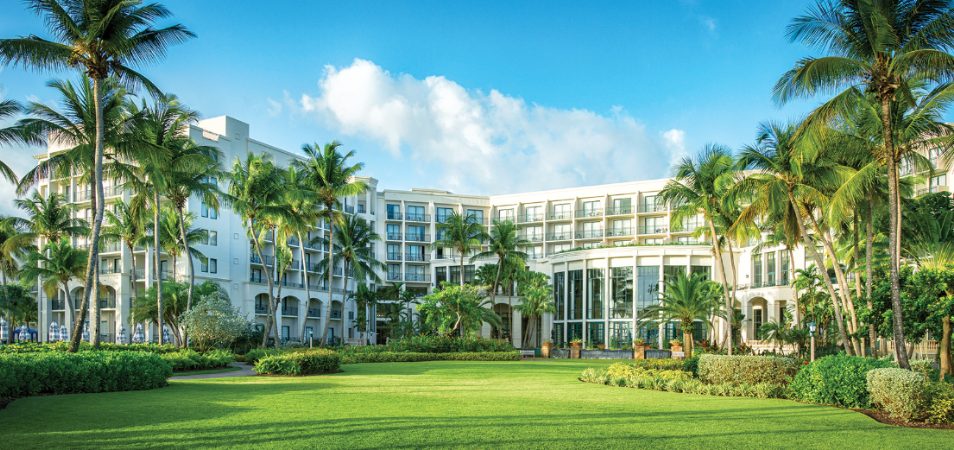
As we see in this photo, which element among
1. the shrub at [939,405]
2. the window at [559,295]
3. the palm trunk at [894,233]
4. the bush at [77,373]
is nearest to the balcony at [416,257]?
the window at [559,295]

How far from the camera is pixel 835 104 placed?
19.4m

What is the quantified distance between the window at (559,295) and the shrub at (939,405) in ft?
172

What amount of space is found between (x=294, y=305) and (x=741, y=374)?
195ft

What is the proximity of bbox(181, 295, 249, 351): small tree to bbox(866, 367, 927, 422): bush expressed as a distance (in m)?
32.2

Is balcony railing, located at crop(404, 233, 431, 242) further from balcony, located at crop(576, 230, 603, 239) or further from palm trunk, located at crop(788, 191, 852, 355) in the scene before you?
palm trunk, located at crop(788, 191, 852, 355)

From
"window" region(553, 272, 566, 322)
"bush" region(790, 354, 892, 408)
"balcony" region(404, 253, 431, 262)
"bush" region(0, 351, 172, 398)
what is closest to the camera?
"bush" region(790, 354, 892, 408)

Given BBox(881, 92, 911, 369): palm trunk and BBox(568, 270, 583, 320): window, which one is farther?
BBox(568, 270, 583, 320): window

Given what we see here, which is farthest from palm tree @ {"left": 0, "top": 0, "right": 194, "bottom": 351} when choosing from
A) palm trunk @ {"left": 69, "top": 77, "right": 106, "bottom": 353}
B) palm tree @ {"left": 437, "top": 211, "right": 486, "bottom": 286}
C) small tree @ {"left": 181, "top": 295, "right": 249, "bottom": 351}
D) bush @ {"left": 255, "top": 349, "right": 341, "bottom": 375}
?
palm tree @ {"left": 437, "top": 211, "right": 486, "bottom": 286}

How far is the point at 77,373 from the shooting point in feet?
61.1

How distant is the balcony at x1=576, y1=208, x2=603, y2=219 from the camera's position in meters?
85.0

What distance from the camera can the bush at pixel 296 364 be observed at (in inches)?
1087

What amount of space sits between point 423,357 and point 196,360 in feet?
49.6

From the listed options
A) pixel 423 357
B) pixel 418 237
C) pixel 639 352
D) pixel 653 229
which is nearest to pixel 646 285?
pixel 639 352

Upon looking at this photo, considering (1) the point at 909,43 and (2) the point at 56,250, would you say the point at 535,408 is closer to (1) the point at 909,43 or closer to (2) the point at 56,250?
(1) the point at 909,43
